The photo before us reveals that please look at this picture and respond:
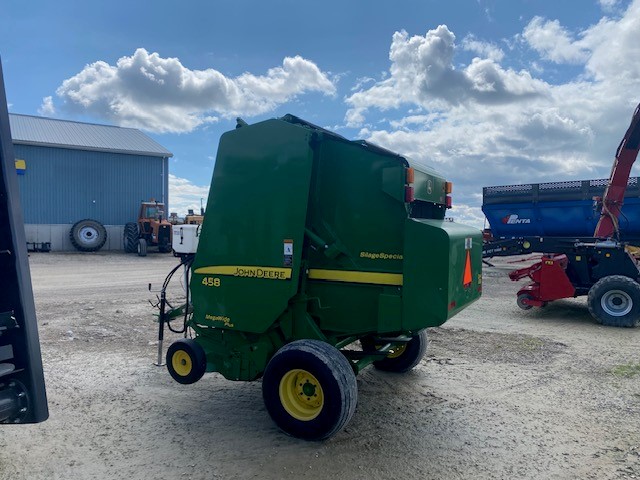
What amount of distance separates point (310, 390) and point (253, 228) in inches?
57.3

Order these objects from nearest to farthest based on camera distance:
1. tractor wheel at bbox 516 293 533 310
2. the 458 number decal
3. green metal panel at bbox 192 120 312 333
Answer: green metal panel at bbox 192 120 312 333 < the 458 number decal < tractor wheel at bbox 516 293 533 310

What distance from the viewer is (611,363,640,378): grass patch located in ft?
19.1

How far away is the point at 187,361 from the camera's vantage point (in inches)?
184

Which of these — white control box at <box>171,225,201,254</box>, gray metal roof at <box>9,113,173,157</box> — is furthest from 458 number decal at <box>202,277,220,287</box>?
gray metal roof at <box>9,113,173,157</box>

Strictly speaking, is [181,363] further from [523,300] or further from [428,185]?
[523,300]

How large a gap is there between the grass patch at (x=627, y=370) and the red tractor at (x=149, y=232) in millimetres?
19214

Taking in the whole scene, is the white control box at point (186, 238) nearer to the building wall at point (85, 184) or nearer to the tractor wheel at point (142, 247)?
the tractor wheel at point (142, 247)

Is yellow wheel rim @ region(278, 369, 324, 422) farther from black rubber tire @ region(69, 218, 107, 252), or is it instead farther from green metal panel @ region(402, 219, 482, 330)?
black rubber tire @ region(69, 218, 107, 252)

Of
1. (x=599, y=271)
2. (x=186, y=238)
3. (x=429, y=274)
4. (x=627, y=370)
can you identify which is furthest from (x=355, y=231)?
(x=599, y=271)

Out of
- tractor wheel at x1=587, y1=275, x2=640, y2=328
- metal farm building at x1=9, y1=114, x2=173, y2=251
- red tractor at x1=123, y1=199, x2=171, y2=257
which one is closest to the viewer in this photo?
tractor wheel at x1=587, y1=275, x2=640, y2=328

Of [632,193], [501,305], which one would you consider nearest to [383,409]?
[501,305]

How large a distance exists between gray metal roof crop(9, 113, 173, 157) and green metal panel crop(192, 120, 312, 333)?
2243 cm

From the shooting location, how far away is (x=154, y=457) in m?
3.67

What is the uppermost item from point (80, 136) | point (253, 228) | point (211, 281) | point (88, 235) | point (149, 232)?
point (80, 136)
